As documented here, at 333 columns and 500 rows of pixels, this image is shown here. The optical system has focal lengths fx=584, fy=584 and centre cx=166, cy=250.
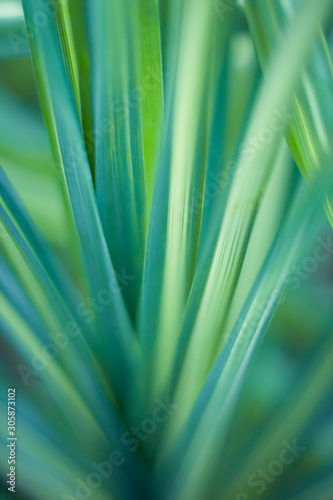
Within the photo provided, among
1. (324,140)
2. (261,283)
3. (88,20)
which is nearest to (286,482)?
(261,283)

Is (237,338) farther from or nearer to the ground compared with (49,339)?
nearer to the ground

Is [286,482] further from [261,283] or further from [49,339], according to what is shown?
[49,339]

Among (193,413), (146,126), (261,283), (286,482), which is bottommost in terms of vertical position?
(286,482)

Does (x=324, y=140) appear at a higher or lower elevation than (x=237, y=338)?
higher

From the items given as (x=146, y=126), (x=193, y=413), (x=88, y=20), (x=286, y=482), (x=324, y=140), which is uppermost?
(x=88, y=20)

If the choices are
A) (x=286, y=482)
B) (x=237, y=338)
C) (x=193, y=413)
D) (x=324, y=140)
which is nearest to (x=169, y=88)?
(x=324, y=140)

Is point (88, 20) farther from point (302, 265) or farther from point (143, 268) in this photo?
point (302, 265)
